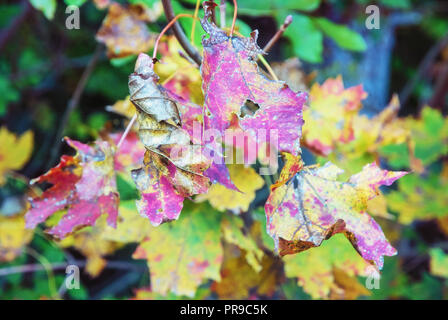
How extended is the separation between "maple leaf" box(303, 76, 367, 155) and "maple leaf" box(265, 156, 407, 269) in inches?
10.6

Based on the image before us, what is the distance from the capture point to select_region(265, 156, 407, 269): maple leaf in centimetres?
45

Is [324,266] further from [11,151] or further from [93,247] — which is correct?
[11,151]

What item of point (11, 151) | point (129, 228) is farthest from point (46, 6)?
point (11, 151)

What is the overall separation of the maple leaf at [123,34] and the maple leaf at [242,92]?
37cm

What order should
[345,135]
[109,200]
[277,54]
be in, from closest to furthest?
→ [109,200], [345,135], [277,54]

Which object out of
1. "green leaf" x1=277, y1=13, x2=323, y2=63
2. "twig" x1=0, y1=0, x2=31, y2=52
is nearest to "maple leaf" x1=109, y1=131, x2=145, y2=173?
"green leaf" x1=277, y1=13, x2=323, y2=63

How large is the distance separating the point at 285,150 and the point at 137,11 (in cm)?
57

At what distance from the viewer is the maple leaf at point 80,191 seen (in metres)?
0.55

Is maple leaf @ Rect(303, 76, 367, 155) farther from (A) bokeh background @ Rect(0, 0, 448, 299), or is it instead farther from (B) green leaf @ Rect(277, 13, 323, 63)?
(B) green leaf @ Rect(277, 13, 323, 63)

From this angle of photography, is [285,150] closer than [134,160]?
Yes

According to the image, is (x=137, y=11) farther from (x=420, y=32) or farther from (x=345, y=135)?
(x=420, y=32)

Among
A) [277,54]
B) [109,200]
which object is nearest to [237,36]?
[109,200]

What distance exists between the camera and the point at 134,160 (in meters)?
0.75
